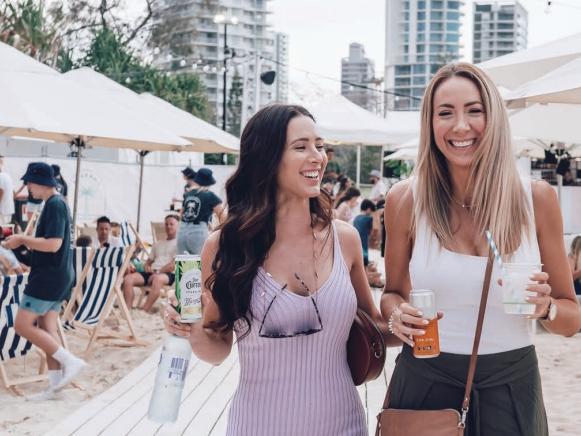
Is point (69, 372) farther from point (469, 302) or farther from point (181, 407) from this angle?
point (469, 302)

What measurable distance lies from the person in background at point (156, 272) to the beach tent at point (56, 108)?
76.9 inches

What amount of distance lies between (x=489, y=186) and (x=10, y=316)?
506 cm

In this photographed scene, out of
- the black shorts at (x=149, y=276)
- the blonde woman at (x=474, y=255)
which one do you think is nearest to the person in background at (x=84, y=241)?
the black shorts at (x=149, y=276)

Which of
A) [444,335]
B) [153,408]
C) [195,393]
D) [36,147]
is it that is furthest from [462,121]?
[36,147]

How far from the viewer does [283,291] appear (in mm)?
2445

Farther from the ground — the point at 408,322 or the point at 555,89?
the point at 555,89

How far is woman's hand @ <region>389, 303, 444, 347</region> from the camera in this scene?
6.89ft

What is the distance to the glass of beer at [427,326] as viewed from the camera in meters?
2.11

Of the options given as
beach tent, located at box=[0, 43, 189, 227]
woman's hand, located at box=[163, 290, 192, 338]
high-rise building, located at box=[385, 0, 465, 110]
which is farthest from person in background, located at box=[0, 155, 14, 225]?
high-rise building, located at box=[385, 0, 465, 110]

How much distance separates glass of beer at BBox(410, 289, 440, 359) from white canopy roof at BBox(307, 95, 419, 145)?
16.9m

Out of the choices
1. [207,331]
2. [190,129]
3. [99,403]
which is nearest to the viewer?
[207,331]

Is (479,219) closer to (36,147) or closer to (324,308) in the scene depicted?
(324,308)

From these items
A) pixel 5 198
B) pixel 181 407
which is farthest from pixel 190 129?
pixel 181 407

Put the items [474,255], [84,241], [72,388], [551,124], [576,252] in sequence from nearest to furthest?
[474,255], [72,388], [576,252], [551,124], [84,241]
